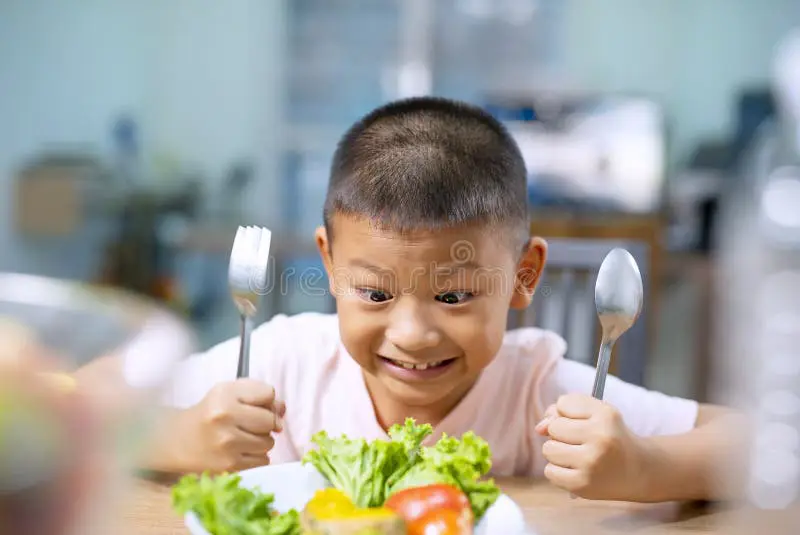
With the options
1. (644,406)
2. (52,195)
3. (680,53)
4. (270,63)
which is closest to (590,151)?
(680,53)

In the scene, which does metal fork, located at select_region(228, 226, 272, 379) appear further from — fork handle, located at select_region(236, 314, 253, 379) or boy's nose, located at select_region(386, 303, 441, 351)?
boy's nose, located at select_region(386, 303, 441, 351)

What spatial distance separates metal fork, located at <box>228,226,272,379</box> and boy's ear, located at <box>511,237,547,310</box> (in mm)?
300

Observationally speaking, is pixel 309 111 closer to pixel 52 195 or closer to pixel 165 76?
pixel 165 76

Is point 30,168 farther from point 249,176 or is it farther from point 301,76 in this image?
point 301,76

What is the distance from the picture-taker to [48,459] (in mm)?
341

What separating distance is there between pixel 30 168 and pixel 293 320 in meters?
2.72

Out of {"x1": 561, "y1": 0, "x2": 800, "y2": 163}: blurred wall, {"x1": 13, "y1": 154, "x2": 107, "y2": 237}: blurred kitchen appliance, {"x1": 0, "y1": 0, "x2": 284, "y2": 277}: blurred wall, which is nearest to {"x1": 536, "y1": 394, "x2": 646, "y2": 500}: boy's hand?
{"x1": 13, "y1": 154, "x2": 107, "y2": 237}: blurred kitchen appliance

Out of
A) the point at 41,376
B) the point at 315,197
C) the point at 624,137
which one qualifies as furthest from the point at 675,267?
the point at 41,376

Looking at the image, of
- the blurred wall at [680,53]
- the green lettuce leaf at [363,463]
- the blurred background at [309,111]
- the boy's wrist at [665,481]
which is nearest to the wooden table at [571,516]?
the boy's wrist at [665,481]

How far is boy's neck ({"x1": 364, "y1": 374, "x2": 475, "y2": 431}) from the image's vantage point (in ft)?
3.42

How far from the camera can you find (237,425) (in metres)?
0.78

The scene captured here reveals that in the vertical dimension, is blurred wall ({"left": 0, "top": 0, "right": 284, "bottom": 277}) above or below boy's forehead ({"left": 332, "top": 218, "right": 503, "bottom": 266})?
above

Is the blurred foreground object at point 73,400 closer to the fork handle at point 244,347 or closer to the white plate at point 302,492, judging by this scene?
the white plate at point 302,492

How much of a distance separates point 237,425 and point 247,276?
134mm
